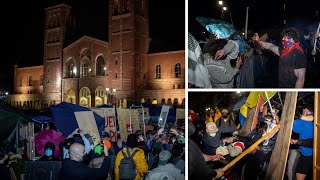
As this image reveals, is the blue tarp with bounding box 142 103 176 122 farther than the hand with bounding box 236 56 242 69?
Yes

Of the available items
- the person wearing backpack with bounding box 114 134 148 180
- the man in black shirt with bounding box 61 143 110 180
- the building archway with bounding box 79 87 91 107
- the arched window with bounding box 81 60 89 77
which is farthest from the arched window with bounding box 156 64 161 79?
the man in black shirt with bounding box 61 143 110 180

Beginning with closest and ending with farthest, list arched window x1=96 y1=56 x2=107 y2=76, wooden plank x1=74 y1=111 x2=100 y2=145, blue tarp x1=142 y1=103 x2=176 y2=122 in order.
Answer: wooden plank x1=74 y1=111 x2=100 y2=145
blue tarp x1=142 y1=103 x2=176 y2=122
arched window x1=96 y1=56 x2=107 y2=76

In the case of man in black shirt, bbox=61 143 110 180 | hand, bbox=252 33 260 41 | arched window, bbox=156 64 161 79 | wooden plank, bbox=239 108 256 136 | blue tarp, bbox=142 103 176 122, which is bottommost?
man in black shirt, bbox=61 143 110 180

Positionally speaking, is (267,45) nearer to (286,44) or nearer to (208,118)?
(286,44)

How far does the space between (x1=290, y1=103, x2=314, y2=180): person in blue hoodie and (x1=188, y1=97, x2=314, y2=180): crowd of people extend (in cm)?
3

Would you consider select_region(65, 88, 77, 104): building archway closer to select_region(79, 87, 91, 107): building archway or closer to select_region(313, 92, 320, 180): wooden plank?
select_region(79, 87, 91, 107): building archway

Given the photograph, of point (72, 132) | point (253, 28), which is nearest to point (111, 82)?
point (72, 132)

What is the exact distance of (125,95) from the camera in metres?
18.7

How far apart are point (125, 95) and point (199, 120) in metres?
15.9

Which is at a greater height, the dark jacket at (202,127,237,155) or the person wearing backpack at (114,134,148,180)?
the dark jacket at (202,127,237,155)

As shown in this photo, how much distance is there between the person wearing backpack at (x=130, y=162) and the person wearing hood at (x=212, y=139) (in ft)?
2.11

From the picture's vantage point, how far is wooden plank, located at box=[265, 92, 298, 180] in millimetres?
2881

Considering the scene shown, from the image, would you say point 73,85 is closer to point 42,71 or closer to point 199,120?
point 42,71

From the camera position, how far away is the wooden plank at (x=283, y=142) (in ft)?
9.45
